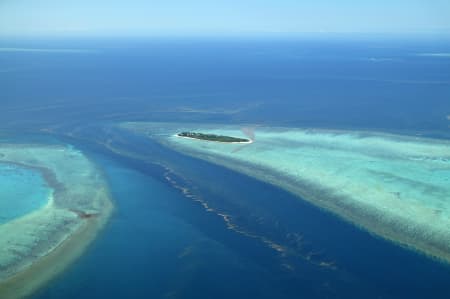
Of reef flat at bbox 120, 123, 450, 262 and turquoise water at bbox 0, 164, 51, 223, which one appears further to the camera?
turquoise water at bbox 0, 164, 51, 223

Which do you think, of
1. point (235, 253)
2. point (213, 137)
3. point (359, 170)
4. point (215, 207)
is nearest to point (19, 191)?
point (215, 207)

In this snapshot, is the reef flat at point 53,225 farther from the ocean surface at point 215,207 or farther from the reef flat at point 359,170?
the reef flat at point 359,170

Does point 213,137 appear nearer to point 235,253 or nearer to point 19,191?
point 19,191

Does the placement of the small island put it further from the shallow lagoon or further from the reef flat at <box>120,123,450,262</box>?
the shallow lagoon

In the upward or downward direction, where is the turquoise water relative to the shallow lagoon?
upward

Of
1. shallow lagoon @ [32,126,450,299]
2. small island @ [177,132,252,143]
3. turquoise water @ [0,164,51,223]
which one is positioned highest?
small island @ [177,132,252,143]

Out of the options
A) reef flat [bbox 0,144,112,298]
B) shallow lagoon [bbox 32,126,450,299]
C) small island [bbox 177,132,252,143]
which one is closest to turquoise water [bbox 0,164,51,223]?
reef flat [bbox 0,144,112,298]
